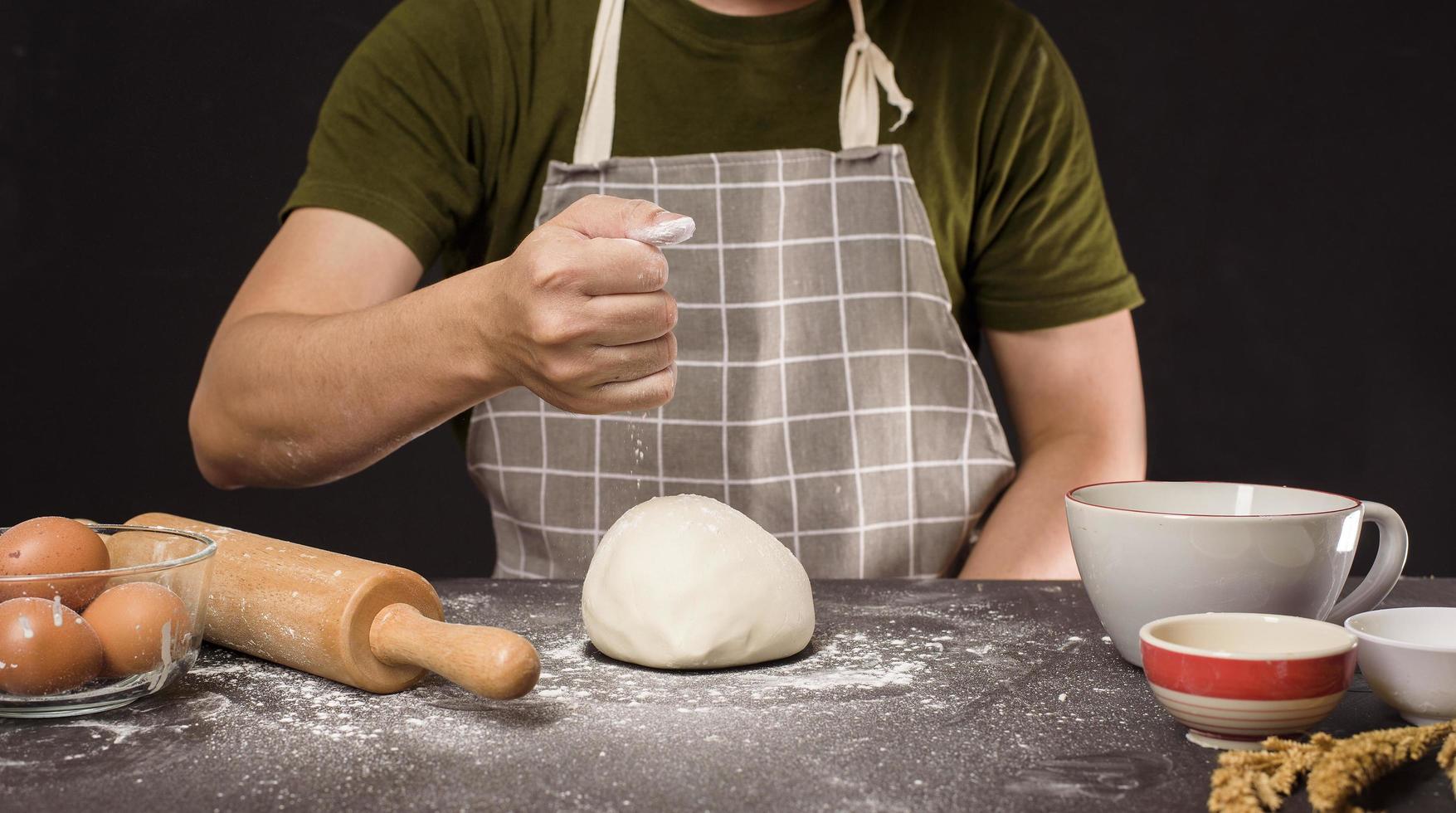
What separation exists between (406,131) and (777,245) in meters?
0.45

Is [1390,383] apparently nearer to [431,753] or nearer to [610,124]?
[610,124]

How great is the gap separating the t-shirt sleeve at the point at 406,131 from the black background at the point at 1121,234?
0.73 m

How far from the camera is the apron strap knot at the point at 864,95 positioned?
1.58m

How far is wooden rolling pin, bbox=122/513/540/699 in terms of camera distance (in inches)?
31.6

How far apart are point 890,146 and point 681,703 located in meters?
0.91

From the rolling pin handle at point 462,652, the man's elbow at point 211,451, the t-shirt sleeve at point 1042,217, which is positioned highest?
the t-shirt sleeve at point 1042,217

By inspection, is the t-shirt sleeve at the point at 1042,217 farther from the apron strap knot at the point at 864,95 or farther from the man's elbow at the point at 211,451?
the man's elbow at the point at 211,451

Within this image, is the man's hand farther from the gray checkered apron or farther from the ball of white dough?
the gray checkered apron

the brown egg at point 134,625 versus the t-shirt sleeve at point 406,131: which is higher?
the t-shirt sleeve at point 406,131

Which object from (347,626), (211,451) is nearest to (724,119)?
(211,451)

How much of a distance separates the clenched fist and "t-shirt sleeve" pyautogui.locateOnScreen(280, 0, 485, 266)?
43 centimetres

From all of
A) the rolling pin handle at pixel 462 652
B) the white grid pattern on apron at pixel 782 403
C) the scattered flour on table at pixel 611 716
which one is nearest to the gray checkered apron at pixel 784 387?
the white grid pattern on apron at pixel 782 403

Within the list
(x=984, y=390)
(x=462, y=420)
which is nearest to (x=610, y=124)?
(x=462, y=420)

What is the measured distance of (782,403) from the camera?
1.52 m
